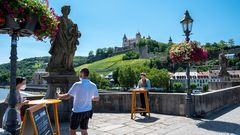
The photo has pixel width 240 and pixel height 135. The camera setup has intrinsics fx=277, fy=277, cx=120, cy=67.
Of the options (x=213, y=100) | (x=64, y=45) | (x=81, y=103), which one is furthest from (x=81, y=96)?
(x=213, y=100)

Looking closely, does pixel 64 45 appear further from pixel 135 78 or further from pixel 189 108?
pixel 135 78

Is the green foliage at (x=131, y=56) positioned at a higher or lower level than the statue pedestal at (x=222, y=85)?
higher

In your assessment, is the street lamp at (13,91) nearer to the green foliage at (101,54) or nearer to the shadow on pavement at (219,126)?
the shadow on pavement at (219,126)

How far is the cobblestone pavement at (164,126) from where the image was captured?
293 inches

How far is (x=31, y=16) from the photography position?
14.0ft

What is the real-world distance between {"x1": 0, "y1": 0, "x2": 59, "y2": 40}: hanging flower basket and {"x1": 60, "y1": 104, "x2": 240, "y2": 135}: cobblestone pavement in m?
3.55

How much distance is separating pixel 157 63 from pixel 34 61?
4025 inches

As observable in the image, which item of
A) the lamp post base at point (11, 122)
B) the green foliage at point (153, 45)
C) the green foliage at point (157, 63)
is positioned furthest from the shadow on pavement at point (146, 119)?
the green foliage at point (153, 45)

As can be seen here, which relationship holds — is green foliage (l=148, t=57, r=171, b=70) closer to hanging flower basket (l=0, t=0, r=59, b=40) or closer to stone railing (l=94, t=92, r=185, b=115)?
stone railing (l=94, t=92, r=185, b=115)

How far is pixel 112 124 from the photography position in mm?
8633

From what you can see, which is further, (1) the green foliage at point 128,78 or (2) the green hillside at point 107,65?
(2) the green hillside at point 107,65

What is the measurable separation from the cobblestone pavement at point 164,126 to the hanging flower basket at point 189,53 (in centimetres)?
208

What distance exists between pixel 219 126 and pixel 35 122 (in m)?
5.93

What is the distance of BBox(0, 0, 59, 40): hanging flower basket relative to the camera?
12.8 feet
